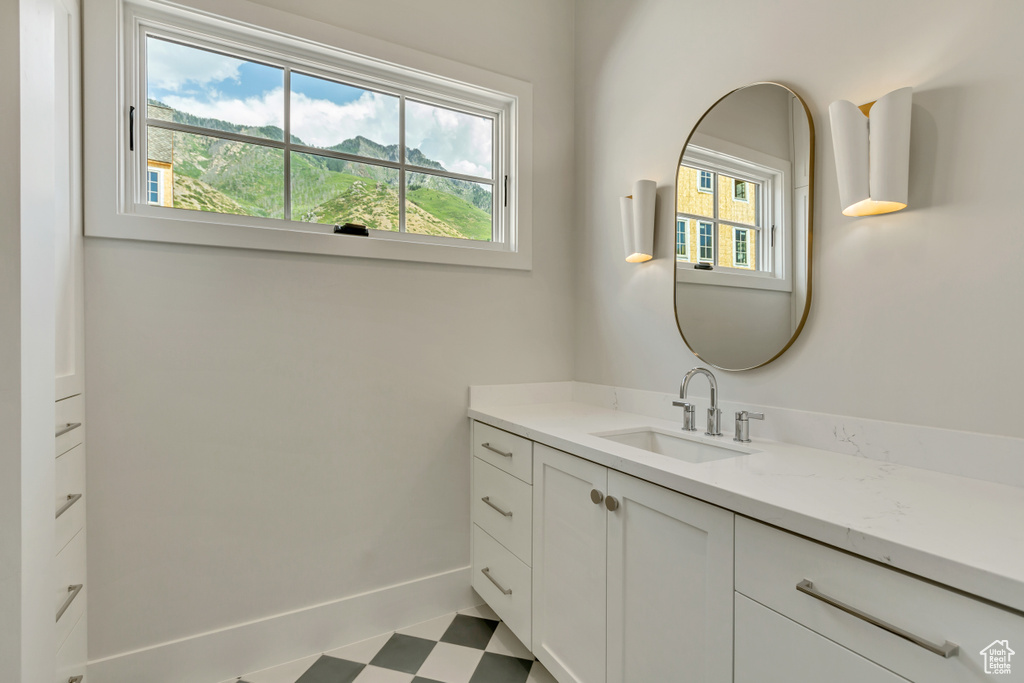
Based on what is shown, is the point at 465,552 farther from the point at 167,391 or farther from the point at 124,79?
the point at 124,79

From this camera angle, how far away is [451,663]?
1.73 m

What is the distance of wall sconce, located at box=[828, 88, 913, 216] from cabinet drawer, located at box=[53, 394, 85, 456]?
2052 mm

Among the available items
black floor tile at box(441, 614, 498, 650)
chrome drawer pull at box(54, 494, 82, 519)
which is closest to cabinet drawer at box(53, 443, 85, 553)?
chrome drawer pull at box(54, 494, 82, 519)

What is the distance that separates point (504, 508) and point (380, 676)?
690 millimetres

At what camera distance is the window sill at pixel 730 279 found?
1.46m

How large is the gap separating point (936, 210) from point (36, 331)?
191 cm

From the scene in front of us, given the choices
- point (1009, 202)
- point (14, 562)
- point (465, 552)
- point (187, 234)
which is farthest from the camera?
point (465, 552)

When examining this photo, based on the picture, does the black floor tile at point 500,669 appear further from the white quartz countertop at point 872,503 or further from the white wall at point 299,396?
the white quartz countertop at point 872,503

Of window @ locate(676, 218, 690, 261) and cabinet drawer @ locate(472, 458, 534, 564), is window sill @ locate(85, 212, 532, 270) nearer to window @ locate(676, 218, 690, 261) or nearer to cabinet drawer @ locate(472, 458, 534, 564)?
window @ locate(676, 218, 690, 261)

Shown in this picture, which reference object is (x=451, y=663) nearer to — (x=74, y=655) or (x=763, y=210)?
(x=74, y=655)

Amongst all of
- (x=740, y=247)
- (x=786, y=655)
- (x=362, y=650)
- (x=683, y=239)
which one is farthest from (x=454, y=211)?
(x=786, y=655)

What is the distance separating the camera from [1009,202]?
A: 1017 millimetres

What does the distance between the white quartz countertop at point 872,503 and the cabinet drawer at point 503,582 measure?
0.56m

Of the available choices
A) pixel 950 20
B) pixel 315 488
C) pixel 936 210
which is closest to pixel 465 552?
pixel 315 488
